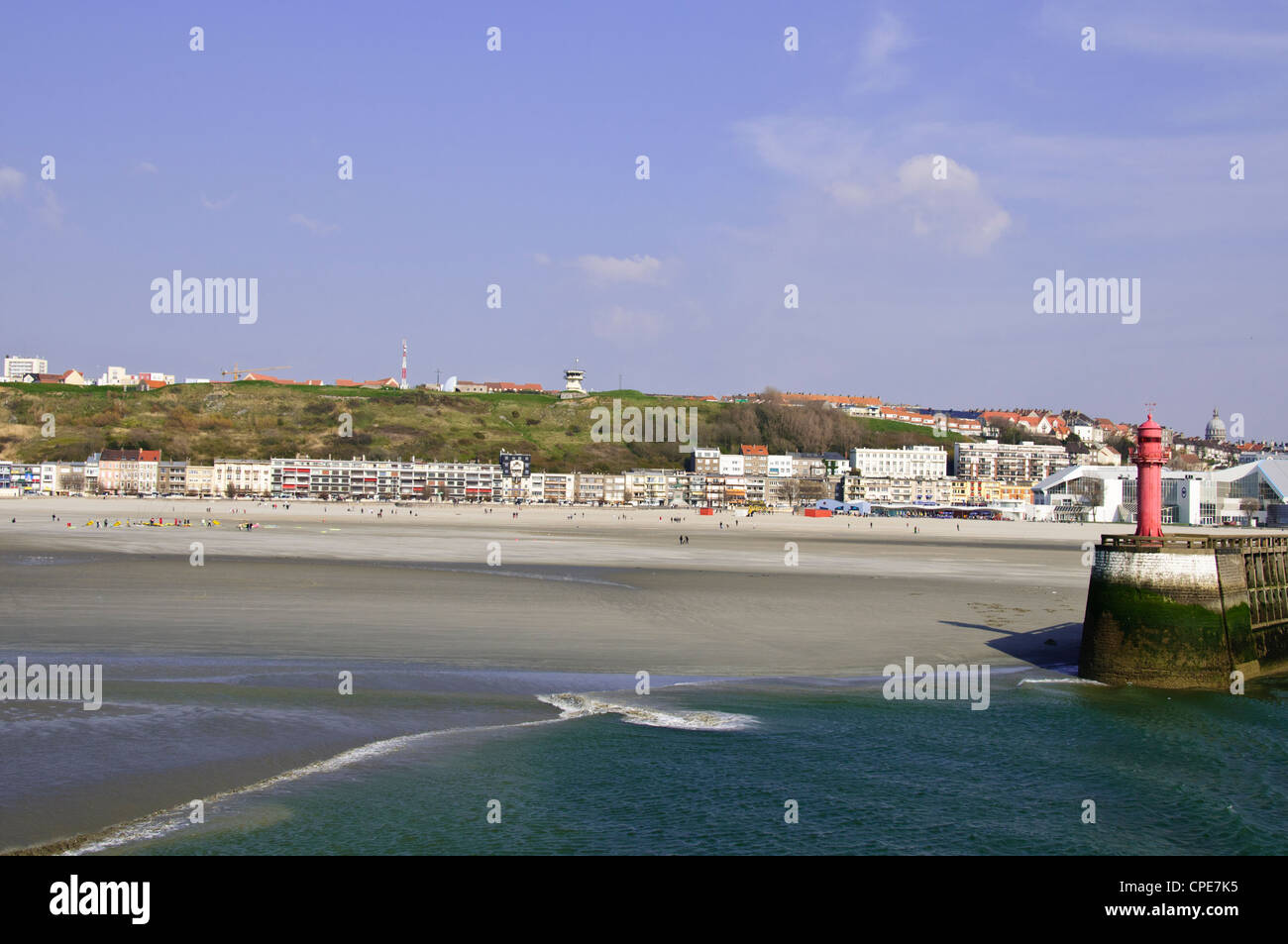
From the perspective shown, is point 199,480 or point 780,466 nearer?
point 199,480

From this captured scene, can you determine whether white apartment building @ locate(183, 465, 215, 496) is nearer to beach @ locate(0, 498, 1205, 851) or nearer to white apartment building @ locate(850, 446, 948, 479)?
beach @ locate(0, 498, 1205, 851)

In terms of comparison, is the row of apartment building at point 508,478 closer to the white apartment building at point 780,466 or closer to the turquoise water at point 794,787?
the white apartment building at point 780,466

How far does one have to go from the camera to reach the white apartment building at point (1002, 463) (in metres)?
175

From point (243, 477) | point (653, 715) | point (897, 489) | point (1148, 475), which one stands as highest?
point (1148, 475)

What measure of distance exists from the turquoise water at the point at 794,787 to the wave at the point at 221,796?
8cm

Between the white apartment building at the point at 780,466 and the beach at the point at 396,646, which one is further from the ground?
the white apartment building at the point at 780,466

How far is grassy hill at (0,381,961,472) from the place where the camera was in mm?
158750

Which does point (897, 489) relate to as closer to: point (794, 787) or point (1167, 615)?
point (1167, 615)

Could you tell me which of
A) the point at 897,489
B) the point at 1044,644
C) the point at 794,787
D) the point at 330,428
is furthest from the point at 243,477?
the point at 794,787

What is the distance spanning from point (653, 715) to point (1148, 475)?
12.0m

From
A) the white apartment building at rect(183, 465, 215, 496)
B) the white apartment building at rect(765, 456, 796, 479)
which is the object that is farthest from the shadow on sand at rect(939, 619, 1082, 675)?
the white apartment building at rect(765, 456, 796, 479)

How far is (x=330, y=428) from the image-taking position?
175250 millimetres

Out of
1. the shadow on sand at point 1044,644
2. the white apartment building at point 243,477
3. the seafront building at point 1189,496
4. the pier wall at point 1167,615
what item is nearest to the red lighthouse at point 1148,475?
the pier wall at point 1167,615
